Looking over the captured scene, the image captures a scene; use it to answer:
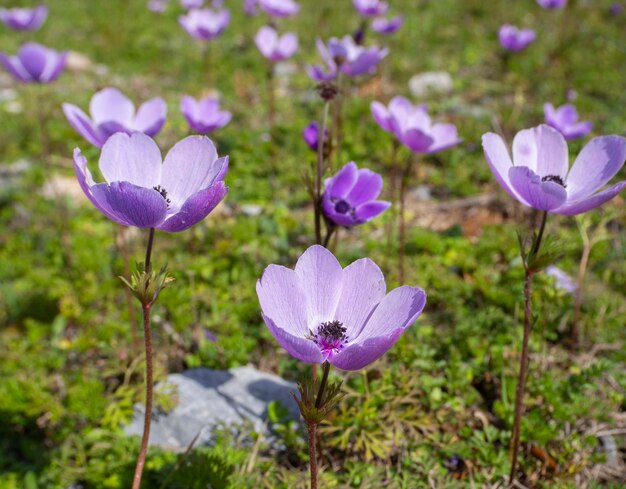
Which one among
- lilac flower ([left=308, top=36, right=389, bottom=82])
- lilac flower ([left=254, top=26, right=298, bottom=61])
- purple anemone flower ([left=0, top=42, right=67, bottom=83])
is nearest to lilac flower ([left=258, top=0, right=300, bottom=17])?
lilac flower ([left=254, top=26, right=298, bottom=61])

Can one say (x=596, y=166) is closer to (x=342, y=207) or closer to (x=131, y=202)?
(x=342, y=207)

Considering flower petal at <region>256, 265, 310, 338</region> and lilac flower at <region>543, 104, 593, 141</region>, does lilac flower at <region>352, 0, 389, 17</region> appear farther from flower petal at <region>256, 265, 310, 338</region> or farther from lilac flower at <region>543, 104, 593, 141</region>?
flower petal at <region>256, 265, 310, 338</region>

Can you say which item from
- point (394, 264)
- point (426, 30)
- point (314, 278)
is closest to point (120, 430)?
point (314, 278)

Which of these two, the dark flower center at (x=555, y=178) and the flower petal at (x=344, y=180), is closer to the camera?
the dark flower center at (x=555, y=178)

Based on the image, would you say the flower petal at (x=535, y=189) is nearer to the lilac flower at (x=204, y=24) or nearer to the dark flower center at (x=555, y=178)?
the dark flower center at (x=555, y=178)

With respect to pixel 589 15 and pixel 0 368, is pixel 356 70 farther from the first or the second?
pixel 589 15

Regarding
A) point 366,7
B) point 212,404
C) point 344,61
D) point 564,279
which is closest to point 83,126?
point 212,404

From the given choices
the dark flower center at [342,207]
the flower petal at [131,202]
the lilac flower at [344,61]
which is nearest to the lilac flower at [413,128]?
the lilac flower at [344,61]
